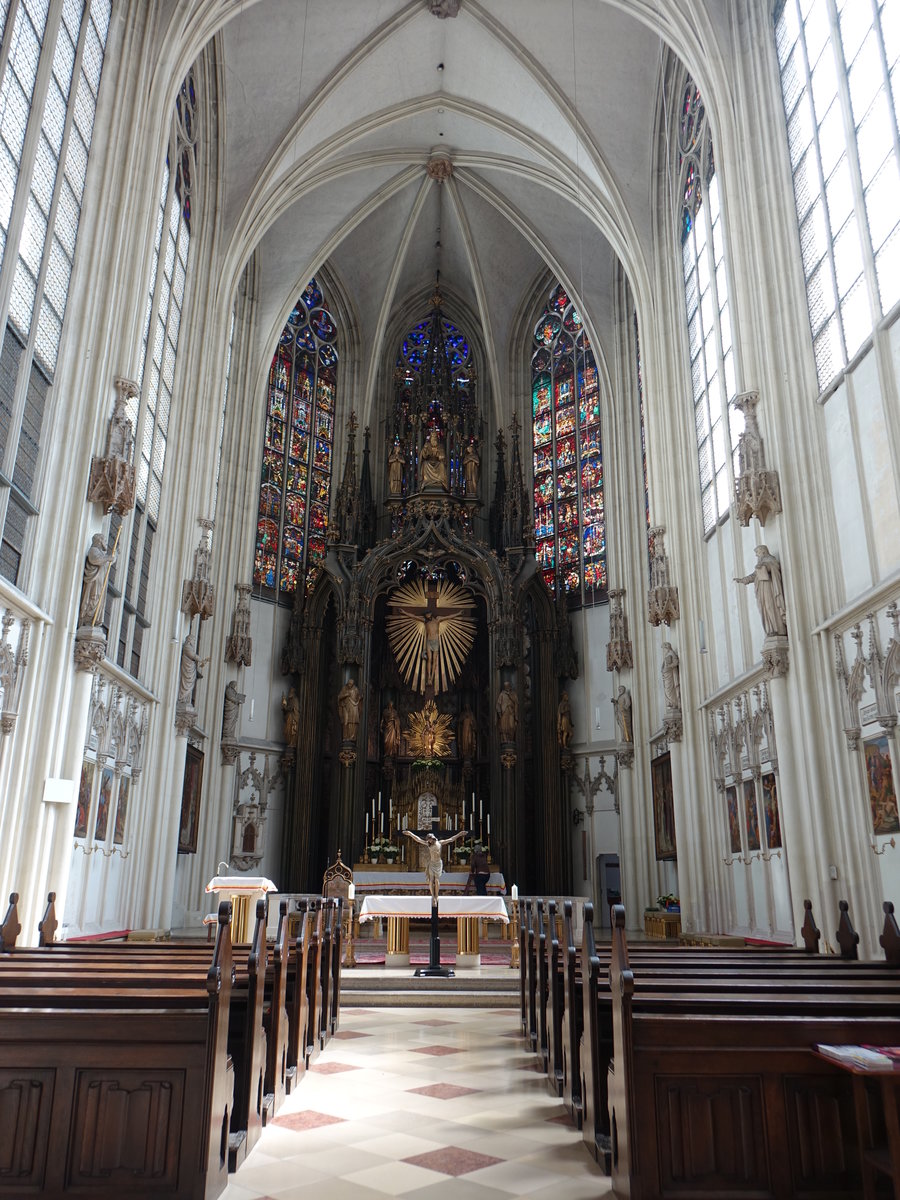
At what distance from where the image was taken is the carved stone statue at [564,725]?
24.6m

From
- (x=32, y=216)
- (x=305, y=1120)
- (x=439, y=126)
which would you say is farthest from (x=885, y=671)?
(x=439, y=126)

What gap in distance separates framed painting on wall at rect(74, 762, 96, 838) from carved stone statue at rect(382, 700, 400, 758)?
37.9 ft

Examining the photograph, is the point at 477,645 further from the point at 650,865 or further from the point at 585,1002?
the point at 585,1002

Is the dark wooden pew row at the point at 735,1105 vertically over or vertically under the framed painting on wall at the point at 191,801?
under

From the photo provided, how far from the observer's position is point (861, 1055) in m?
4.04

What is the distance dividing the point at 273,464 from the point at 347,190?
7.90 m

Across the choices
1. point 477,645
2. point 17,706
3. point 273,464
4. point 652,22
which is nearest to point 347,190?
point 273,464

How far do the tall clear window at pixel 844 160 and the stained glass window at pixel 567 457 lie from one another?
12.5m

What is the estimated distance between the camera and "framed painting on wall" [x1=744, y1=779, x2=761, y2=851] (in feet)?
49.2

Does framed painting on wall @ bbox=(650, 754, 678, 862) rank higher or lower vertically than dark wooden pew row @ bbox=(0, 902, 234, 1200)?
higher

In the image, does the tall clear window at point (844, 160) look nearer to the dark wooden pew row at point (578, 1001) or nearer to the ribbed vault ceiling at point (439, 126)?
the ribbed vault ceiling at point (439, 126)

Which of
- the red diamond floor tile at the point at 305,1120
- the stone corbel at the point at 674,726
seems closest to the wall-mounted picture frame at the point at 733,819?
the stone corbel at the point at 674,726

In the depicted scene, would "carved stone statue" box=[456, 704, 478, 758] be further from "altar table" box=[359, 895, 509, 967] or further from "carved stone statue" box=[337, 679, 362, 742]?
"altar table" box=[359, 895, 509, 967]

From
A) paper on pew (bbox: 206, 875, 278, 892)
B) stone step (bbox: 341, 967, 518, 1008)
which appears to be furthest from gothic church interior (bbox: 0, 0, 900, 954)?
stone step (bbox: 341, 967, 518, 1008)
